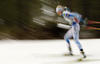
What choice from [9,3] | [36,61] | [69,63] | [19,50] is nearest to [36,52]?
[19,50]

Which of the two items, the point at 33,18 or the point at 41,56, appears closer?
the point at 41,56

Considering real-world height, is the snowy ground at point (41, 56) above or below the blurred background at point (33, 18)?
below

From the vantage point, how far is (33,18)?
8.80 metres

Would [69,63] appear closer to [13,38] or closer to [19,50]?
[19,50]

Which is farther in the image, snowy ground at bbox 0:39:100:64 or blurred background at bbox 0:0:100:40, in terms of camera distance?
blurred background at bbox 0:0:100:40

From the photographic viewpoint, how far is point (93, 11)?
29.7 ft

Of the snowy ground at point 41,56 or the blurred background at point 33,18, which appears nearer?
the snowy ground at point 41,56

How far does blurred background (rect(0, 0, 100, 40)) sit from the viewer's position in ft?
28.3

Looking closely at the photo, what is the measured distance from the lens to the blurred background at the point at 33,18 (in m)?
8.64

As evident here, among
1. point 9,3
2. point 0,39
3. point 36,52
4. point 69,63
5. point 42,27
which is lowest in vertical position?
point 69,63

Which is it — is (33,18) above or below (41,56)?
above

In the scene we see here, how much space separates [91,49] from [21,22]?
3698mm

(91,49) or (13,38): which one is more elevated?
(13,38)

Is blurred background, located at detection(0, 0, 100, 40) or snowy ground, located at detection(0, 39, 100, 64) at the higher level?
blurred background, located at detection(0, 0, 100, 40)
